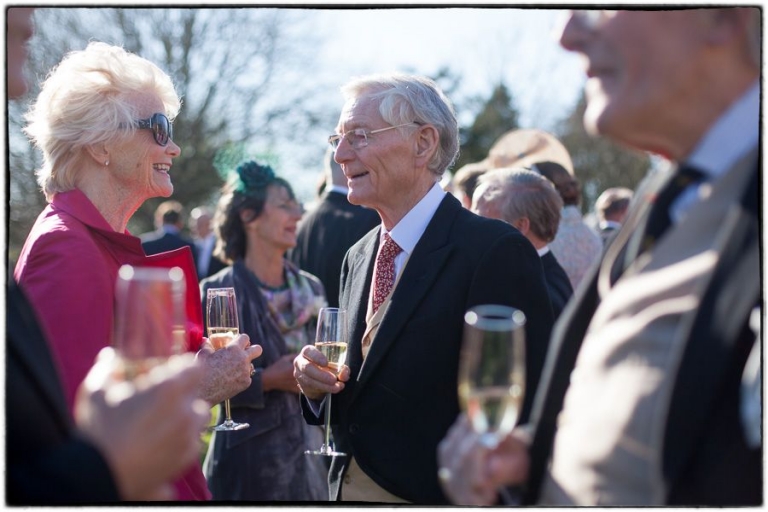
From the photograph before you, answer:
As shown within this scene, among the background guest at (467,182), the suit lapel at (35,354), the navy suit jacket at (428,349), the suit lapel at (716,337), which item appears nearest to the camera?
the suit lapel at (716,337)

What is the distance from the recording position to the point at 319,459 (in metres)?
5.52

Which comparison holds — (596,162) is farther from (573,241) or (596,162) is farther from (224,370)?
(224,370)

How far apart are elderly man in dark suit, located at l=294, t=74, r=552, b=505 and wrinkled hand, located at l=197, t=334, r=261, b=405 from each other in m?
0.23

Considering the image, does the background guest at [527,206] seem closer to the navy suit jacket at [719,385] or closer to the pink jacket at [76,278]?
the pink jacket at [76,278]

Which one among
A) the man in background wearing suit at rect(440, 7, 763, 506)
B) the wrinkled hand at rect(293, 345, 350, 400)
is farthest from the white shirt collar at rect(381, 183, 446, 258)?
the man in background wearing suit at rect(440, 7, 763, 506)

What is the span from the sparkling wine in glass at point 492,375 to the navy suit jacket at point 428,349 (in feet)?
4.36

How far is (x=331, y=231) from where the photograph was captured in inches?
248

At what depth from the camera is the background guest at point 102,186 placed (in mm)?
3088

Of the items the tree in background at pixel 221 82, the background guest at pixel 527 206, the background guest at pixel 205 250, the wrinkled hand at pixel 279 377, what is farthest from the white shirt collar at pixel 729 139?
the tree in background at pixel 221 82

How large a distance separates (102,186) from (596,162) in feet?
79.5

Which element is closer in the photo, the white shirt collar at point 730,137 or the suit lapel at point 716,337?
the suit lapel at point 716,337

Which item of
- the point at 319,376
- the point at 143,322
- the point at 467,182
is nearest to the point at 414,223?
the point at 319,376

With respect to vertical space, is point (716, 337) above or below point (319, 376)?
above

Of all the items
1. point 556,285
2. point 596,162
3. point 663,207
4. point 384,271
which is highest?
point 596,162
